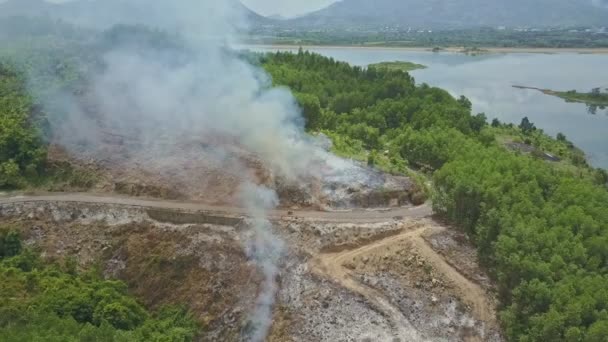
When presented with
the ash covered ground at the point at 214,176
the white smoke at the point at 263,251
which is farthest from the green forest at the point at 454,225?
the white smoke at the point at 263,251

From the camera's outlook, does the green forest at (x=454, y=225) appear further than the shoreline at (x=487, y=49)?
No

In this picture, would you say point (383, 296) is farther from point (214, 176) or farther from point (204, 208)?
point (214, 176)

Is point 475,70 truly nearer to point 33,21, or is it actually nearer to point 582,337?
point 33,21

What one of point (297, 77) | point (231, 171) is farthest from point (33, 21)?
point (231, 171)

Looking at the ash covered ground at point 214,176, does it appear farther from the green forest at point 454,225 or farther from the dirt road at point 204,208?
the green forest at point 454,225

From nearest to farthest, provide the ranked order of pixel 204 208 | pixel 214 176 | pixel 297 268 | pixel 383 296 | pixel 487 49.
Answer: pixel 383 296 < pixel 297 268 < pixel 204 208 < pixel 214 176 < pixel 487 49

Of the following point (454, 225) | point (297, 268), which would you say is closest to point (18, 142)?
point (297, 268)

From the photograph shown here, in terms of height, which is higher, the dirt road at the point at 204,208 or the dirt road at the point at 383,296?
the dirt road at the point at 204,208
